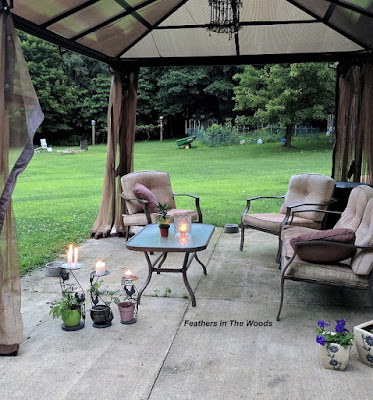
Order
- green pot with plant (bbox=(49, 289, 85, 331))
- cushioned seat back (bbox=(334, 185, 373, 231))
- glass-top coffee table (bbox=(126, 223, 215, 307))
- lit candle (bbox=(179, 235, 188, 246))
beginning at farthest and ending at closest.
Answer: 1. cushioned seat back (bbox=(334, 185, 373, 231))
2. lit candle (bbox=(179, 235, 188, 246))
3. glass-top coffee table (bbox=(126, 223, 215, 307))
4. green pot with plant (bbox=(49, 289, 85, 331))

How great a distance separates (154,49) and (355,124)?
2891 mm

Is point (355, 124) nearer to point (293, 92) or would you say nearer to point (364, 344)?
point (364, 344)

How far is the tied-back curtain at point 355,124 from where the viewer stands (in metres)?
5.56

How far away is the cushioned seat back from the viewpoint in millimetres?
3859

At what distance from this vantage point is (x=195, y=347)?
291 cm

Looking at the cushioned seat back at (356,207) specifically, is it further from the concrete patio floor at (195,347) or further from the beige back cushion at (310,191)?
the beige back cushion at (310,191)

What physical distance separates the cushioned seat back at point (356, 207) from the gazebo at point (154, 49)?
65.5 inches

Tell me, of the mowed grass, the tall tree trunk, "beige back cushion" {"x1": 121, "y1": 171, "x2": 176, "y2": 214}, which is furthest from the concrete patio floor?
the tall tree trunk

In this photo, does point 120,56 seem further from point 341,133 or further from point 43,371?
point 43,371

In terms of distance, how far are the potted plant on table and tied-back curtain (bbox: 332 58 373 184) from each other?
334cm

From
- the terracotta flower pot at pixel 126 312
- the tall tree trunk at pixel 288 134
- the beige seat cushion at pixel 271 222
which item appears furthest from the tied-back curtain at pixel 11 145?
the tall tree trunk at pixel 288 134

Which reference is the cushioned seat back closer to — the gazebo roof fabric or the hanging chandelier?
the gazebo roof fabric

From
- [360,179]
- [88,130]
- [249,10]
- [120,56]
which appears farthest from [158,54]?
[88,130]

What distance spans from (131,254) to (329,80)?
17686 millimetres
